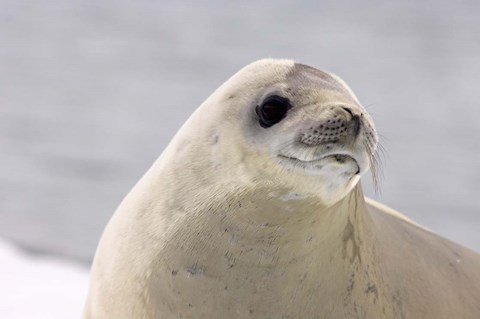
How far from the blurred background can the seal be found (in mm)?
1424

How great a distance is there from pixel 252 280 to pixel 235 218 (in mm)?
151

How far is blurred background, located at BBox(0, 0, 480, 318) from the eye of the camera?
618 cm

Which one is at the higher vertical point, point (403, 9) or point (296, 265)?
point (403, 9)

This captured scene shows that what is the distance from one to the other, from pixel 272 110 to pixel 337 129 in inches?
9.5

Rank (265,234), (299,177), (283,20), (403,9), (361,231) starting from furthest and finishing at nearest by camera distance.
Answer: (403,9) → (283,20) → (361,231) → (265,234) → (299,177)

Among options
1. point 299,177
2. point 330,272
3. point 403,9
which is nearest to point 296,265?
point 330,272

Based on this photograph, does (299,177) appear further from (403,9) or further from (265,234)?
(403,9)

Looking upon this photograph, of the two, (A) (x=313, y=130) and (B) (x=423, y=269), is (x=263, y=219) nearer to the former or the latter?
(A) (x=313, y=130)

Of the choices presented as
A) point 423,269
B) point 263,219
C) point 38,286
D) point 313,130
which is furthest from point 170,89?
point 313,130

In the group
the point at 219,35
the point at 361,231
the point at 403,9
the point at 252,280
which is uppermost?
the point at 403,9

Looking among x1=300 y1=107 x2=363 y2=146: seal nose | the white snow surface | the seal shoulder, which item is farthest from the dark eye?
the white snow surface

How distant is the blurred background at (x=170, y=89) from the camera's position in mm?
6180

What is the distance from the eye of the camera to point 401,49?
1049 centimetres

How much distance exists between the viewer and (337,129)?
220 cm
